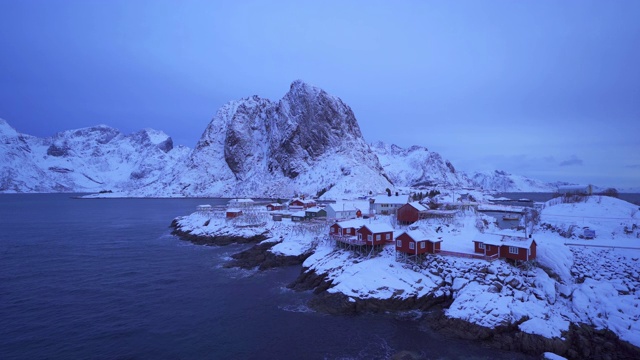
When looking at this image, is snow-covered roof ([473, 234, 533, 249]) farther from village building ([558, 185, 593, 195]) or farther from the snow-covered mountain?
the snow-covered mountain

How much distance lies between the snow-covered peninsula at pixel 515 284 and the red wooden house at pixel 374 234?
109cm

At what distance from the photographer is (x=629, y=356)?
22.2 metres

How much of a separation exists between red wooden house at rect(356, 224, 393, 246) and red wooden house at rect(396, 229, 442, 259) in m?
3.40

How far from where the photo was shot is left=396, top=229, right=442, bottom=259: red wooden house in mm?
35044

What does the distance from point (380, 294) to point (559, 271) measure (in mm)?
16238

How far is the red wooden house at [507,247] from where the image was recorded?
105 ft

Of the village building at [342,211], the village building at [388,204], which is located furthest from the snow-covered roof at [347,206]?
the village building at [388,204]

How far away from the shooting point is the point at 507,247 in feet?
108

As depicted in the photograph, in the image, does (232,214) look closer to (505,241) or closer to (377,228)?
(377,228)

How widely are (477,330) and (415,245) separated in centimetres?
1081

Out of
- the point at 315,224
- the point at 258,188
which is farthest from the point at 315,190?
the point at 315,224

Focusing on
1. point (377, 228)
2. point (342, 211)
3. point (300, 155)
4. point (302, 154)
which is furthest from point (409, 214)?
point (302, 154)

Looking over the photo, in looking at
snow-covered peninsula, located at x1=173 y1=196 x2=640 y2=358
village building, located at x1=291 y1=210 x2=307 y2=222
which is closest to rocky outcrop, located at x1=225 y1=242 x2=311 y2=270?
snow-covered peninsula, located at x1=173 y1=196 x2=640 y2=358

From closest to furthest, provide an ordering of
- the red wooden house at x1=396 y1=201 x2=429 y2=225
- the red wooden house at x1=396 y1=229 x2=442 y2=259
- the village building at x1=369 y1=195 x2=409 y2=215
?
the red wooden house at x1=396 y1=229 x2=442 y2=259, the red wooden house at x1=396 y1=201 x2=429 y2=225, the village building at x1=369 y1=195 x2=409 y2=215
